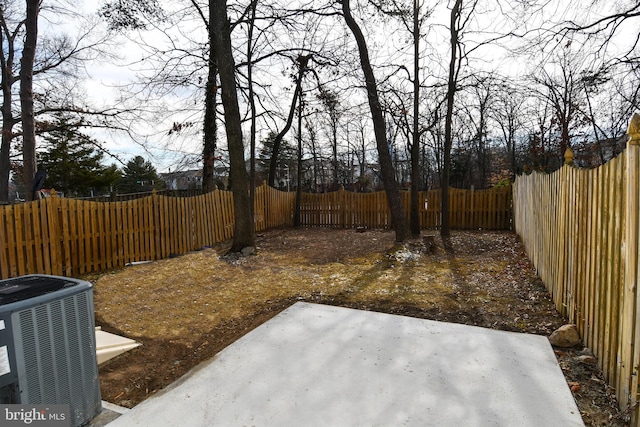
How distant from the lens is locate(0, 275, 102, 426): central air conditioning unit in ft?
5.48

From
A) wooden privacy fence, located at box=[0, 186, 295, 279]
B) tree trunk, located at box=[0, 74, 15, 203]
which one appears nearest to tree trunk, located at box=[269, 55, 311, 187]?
wooden privacy fence, located at box=[0, 186, 295, 279]

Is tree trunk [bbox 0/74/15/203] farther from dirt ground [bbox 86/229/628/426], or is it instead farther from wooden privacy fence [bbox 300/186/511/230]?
wooden privacy fence [bbox 300/186/511/230]

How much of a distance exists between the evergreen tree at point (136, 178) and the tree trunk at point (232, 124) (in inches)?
1049

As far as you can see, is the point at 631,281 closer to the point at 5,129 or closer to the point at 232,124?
the point at 232,124

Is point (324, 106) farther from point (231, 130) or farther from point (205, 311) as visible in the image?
point (205, 311)

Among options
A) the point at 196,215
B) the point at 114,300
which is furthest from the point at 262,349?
the point at 196,215

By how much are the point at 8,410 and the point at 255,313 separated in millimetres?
2582

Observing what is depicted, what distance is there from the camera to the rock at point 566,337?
2.98 m

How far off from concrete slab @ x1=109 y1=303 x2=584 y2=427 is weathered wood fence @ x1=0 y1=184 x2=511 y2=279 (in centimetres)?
447

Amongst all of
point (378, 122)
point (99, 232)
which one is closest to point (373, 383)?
point (99, 232)

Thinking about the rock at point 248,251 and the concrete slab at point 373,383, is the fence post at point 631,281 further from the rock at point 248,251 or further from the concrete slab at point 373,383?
the rock at point 248,251

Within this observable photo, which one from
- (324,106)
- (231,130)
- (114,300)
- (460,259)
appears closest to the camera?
(114,300)

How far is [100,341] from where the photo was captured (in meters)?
3.33

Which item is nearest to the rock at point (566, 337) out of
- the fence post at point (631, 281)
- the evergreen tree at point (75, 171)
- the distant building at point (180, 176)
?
the fence post at point (631, 281)
